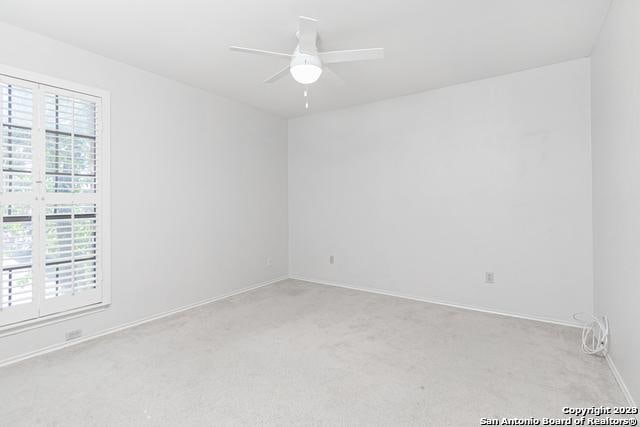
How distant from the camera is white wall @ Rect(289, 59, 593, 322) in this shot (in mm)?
3295

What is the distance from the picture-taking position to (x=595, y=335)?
289 cm

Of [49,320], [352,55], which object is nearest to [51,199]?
[49,320]

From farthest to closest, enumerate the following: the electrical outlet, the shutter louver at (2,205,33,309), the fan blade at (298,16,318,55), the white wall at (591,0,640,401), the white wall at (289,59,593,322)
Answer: the white wall at (289,59,593,322), the electrical outlet, the shutter louver at (2,205,33,309), the fan blade at (298,16,318,55), the white wall at (591,0,640,401)

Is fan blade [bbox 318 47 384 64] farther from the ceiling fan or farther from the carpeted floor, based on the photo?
the carpeted floor

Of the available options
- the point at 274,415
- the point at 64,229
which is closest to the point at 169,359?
the point at 274,415

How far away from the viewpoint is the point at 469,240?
12.7 ft

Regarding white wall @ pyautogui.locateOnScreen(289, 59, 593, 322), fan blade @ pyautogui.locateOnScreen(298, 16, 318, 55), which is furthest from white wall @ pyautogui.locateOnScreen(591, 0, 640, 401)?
fan blade @ pyautogui.locateOnScreen(298, 16, 318, 55)

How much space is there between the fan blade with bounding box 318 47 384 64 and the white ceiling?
1.03ft

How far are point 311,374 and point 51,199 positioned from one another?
2.57 metres

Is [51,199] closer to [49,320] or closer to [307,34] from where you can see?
[49,320]

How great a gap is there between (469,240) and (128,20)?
13.0ft

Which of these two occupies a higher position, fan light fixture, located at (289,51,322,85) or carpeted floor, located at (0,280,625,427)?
fan light fixture, located at (289,51,322,85)

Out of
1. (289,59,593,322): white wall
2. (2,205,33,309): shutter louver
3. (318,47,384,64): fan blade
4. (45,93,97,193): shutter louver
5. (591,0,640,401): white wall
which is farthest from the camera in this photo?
(289,59,593,322): white wall

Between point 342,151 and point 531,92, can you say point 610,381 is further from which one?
point 342,151
